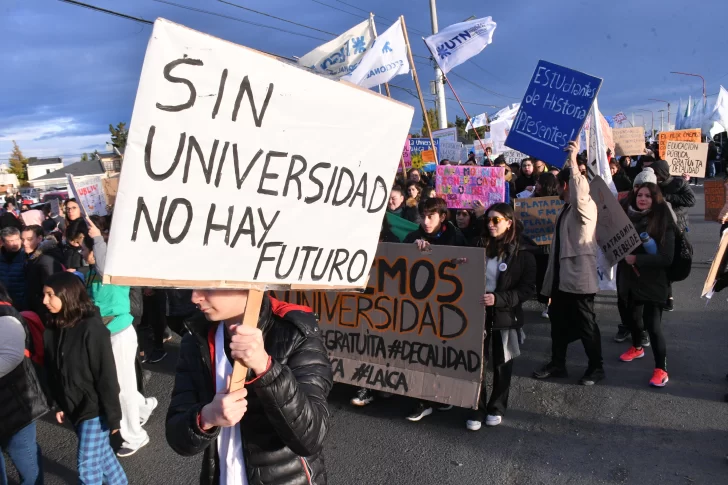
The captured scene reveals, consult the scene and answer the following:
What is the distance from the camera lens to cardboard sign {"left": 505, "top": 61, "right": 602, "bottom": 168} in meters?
5.64

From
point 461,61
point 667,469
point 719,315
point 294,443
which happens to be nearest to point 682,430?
point 667,469

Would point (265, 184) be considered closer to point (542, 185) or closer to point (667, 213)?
point (667, 213)

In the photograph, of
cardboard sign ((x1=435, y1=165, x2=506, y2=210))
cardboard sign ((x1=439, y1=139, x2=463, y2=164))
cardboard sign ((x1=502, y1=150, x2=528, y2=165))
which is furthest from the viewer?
cardboard sign ((x1=502, y1=150, x2=528, y2=165))

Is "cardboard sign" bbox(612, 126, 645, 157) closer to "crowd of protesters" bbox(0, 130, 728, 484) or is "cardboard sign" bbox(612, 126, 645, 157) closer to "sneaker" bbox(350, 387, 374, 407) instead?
"crowd of protesters" bbox(0, 130, 728, 484)

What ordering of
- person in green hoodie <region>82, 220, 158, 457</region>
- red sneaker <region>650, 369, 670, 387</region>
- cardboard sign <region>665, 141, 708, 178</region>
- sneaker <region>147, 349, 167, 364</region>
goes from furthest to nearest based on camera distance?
cardboard sign <region>665, 141, 708, 178</region>, sneaker <region>147, 349, 167, 364</region>, red sneaker <region>650, 369, 670, 387</region>, person in green hoodie <region>82, 220, 158, 457</region>

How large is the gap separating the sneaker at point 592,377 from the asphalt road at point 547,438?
2.8 inches

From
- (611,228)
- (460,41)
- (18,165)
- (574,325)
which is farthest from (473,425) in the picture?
(18,165)

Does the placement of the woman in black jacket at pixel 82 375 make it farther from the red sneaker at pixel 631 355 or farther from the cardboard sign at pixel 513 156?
the cardboard sign at pixel 513 156

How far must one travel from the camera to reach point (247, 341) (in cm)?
151

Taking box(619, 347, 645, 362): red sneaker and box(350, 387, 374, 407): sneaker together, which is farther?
box(619, 347, 645, 362): red sneaker

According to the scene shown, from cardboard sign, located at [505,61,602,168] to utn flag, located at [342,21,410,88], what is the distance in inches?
135

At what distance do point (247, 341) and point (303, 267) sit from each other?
0.42m

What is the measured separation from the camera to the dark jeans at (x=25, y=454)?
341 cm

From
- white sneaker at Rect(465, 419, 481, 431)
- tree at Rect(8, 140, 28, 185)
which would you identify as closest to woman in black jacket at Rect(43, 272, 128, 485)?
white sneaker at Rect(465, 419, 481, 431)
